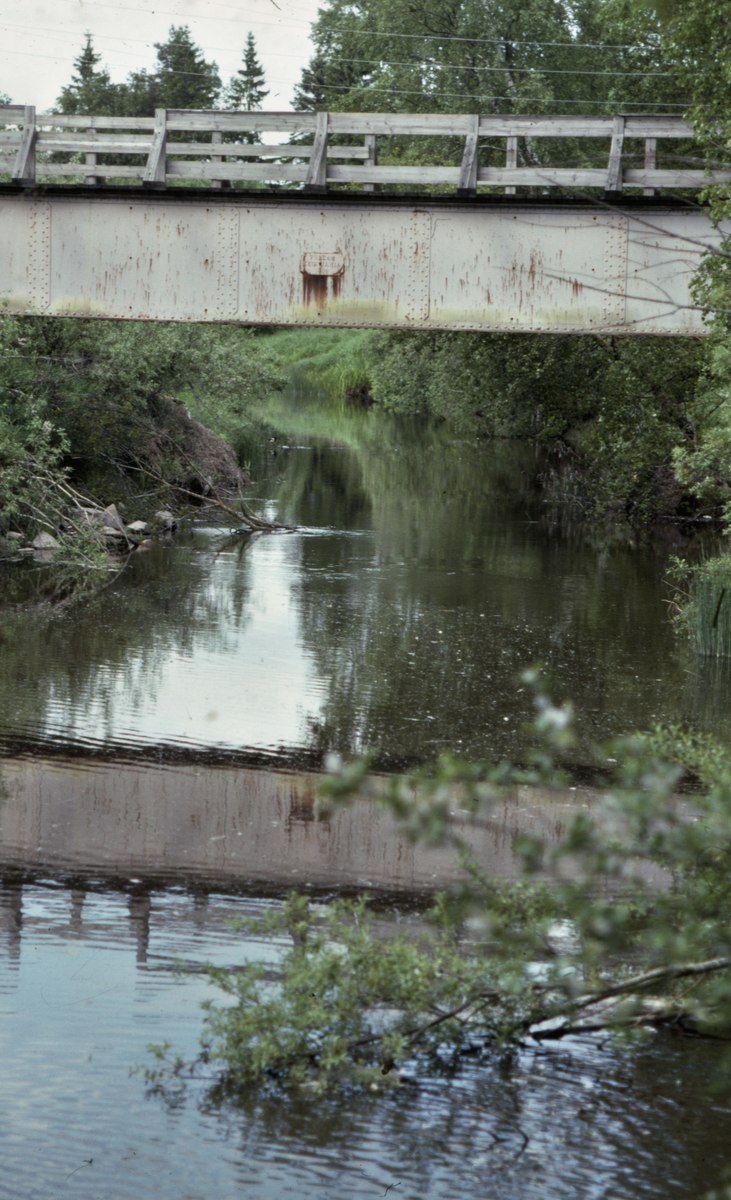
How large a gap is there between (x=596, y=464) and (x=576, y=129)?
1315cm

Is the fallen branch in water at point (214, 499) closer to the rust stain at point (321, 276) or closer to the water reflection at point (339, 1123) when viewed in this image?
the rust stain at point (321, 276)

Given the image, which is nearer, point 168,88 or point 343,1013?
point 343,1013

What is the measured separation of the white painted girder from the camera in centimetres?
1355

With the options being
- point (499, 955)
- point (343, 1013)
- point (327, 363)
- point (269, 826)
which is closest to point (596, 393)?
point (269, 826)

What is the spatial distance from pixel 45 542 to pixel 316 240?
318 inches

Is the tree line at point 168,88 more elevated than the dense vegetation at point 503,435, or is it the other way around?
the tree line at point 168,88

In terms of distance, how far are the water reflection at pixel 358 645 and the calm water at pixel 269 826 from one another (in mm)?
51

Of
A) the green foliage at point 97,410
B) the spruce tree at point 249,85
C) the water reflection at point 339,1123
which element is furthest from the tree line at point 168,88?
the water reflection at point 339,1123

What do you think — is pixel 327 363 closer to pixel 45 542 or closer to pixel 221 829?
pixel 45 542

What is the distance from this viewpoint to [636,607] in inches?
659

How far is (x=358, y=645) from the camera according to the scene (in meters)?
13.8

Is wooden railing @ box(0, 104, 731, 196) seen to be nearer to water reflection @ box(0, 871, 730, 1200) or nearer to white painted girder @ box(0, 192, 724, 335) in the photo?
white painted girder @ box(0, 192, 724, 335)

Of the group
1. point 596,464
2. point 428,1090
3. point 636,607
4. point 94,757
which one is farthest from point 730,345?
point 596,464

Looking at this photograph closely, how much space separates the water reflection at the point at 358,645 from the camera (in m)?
10.7
